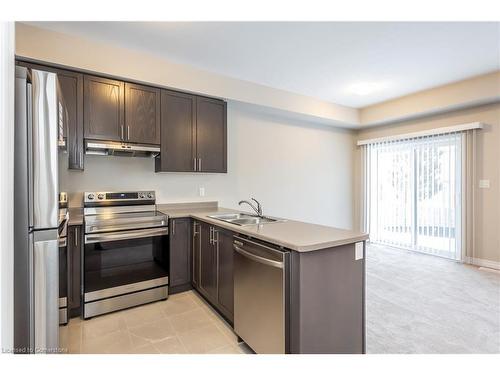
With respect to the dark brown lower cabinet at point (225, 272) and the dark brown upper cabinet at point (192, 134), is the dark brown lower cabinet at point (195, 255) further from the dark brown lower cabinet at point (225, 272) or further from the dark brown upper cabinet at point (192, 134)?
the dark brown upper cabinet at point (192, 134)

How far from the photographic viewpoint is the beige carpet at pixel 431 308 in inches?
76.7

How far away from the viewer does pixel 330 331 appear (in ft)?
5.06

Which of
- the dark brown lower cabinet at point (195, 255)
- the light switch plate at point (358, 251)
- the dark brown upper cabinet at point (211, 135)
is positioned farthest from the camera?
the dark brown upper cabinet at point (211, 135)

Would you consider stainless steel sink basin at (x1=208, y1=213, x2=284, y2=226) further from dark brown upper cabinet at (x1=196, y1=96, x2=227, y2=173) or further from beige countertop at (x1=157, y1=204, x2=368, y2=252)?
dark brown upper cabinet at (x1=196, y1=96, x2=227, y2=173)

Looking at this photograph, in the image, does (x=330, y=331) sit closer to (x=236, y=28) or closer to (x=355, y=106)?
(x=236, y=28)

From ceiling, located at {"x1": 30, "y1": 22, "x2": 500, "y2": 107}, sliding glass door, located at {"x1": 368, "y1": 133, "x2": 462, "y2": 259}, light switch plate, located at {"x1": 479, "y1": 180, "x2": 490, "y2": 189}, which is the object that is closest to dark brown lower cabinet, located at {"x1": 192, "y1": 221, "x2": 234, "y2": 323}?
ceiling, located at {"x1": 30, "y1": 22, "x2": 500, "y2": 107}

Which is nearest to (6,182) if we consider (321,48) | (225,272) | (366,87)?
(225,272)

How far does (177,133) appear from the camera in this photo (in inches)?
121

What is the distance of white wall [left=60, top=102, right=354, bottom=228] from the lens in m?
3.03

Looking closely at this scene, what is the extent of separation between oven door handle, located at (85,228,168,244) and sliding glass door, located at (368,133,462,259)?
439 centimetres

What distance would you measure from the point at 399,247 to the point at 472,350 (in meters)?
3.19

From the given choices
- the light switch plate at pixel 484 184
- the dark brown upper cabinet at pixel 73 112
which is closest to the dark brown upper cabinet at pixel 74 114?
the dark brown upper cabinet at pixel 73 112

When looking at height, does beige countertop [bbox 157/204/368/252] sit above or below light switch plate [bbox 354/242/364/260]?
above

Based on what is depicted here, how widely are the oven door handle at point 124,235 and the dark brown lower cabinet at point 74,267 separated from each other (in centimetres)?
8
